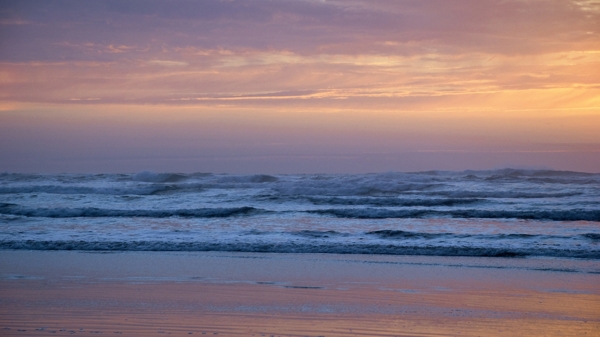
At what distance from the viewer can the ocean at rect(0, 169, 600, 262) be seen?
10938 mm

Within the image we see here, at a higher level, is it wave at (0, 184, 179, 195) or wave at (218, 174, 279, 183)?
wave at (218, 174, 279, 183)

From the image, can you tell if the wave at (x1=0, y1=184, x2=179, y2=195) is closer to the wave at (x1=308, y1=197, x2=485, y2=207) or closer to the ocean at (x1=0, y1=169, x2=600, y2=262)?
the ocean at (x1=0, y1=169, x2=600, y2=262)

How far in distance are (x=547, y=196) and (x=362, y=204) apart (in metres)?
7.66

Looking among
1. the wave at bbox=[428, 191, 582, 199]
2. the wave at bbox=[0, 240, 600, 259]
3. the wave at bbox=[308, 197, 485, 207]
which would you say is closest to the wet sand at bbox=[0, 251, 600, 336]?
the wave at bbox=[0, 240, 600, 259]

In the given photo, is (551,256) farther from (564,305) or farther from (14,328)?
(14,328)

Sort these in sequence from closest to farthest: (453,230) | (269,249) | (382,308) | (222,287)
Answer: (382,308)
(222,287)
(269,249)
(453,230)

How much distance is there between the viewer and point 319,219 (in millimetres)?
15305

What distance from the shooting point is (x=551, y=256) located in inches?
394

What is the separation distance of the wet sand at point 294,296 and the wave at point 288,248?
56 centimetres

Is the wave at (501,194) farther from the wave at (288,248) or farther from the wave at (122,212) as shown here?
the wave at (288,248)

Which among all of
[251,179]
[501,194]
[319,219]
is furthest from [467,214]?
[251,179]

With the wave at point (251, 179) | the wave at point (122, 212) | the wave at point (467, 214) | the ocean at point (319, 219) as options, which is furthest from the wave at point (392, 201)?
the wave at point (251, 179)

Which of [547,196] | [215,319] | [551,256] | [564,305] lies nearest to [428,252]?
[551,256]

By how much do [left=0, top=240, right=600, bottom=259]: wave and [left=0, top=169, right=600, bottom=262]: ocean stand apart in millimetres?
21
